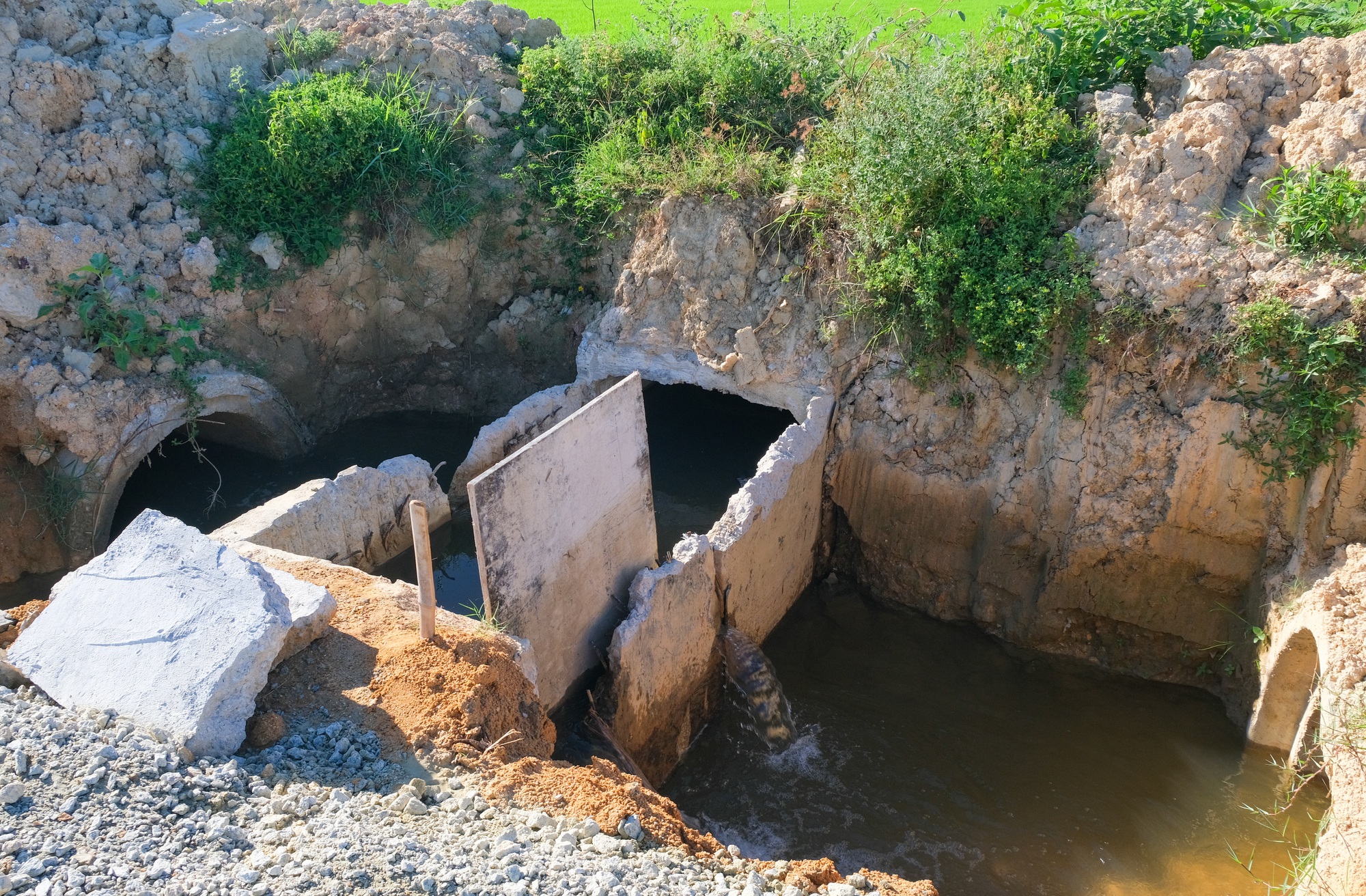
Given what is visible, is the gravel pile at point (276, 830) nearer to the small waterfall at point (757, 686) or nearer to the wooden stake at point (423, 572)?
the wooden stake at point (423, 572)

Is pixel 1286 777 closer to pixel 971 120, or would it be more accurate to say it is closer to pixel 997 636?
pixel 997 636

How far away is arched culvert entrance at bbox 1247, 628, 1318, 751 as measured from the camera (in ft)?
19.9

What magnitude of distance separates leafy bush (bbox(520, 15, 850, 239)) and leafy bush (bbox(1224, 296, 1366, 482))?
11.6 feet

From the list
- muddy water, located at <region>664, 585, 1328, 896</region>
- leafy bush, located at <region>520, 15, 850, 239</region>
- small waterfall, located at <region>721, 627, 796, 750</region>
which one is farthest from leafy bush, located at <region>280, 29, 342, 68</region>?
muddy water, located at <region>664, 585, 1328, 896</region>

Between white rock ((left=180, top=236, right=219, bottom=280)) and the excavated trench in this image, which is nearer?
the excavated trench

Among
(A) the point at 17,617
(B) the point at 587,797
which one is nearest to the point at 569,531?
(B) the point at 587,797

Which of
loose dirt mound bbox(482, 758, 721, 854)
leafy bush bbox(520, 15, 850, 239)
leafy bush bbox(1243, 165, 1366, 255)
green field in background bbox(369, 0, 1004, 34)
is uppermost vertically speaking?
green field in background bbox(369, 0, 1004, 34)

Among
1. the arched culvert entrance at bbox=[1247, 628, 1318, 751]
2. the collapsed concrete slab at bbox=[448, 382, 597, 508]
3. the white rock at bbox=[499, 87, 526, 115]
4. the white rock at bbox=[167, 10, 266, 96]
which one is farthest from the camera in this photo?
the white rock at bbox=[499, 87, 526, 115]

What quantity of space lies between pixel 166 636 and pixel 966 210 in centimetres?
557

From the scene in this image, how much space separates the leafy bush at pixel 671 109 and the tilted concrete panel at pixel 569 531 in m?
2.73

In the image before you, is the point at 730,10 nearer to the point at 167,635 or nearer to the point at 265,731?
the point at 167,635

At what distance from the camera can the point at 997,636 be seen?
7.65m

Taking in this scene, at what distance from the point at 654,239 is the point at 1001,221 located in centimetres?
274

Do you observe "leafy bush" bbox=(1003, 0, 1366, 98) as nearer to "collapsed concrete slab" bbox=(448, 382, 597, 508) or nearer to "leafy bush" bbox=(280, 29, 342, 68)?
"collapsed concrete slab" bbox=(448, 382, 597, 508)
